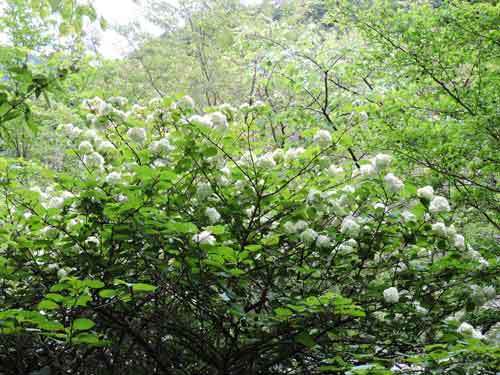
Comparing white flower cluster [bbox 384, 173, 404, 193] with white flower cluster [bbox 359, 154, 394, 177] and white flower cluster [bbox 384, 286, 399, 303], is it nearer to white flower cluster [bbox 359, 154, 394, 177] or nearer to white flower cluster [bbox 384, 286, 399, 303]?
white flower cluster [bbox 359, 154, 394, 177]

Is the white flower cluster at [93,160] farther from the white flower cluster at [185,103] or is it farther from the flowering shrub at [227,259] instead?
the white flower cluster at [185,103]

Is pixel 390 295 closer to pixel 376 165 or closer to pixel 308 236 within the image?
pixel 308 236

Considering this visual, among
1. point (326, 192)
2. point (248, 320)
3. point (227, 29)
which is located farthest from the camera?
point (227, 29)

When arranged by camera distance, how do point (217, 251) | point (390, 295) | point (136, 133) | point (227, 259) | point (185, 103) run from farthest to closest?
point (185, 103)
point (136, 133)
point (390, 295)
point (227, 259)
point (217, 251)

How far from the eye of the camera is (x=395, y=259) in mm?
2309

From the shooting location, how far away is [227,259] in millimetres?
1844

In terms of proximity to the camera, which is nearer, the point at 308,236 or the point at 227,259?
the point at 227,259

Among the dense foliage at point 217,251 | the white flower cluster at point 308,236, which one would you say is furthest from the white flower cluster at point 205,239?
the white flower cluster at point 308,236

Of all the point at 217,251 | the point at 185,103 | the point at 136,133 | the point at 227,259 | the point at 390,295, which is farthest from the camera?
the point at 185,103

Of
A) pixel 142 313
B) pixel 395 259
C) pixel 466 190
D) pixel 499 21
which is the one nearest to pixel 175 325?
pixel 142 313

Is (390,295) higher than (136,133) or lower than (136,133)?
lower

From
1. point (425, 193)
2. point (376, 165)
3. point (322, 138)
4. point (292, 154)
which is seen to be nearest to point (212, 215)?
point (292, 154)

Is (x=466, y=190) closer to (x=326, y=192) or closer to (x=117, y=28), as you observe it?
(x=326, y=192)

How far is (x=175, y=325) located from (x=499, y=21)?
10.4 ft
